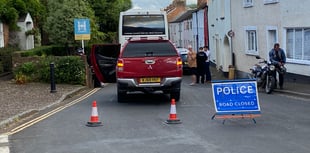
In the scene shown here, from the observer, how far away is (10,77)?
80.7ft

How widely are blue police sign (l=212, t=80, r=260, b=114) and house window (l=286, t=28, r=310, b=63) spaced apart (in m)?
9.52

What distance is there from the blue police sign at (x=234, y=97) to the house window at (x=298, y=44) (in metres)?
9.52

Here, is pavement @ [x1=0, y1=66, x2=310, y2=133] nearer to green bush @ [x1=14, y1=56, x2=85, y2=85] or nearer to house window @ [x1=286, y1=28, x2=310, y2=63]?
green bush @ [x1=14, y1=56, x2=85, y2=85]

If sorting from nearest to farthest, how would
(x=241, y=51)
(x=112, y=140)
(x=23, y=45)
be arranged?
1. (x=112, y=140)
2. (x=241, y=51)
3. (x=23, y=45)

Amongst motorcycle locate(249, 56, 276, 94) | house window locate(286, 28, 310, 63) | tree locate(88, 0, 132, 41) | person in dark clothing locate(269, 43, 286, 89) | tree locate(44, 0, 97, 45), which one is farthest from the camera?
tree locate(88, 0, 132, 41)

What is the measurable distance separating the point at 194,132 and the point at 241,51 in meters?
20.1

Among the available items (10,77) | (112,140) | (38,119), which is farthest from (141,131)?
(10,77)

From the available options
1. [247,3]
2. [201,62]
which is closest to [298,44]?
[201,62]

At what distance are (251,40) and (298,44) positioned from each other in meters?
6.46

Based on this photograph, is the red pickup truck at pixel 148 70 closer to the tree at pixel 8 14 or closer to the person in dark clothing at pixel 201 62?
the person in dark clothing at pixel 201 62

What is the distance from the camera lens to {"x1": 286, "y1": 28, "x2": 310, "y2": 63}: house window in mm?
20062

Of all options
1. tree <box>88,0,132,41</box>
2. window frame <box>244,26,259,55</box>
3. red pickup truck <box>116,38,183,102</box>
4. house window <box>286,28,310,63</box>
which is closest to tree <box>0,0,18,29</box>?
window frame <box>244,26,259,55</box>

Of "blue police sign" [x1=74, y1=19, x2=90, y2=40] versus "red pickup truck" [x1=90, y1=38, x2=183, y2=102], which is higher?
"blue police sign" [x1=74, y1=19, x2=90, y2=40]

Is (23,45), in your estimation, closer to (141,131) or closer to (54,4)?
(54,4)
